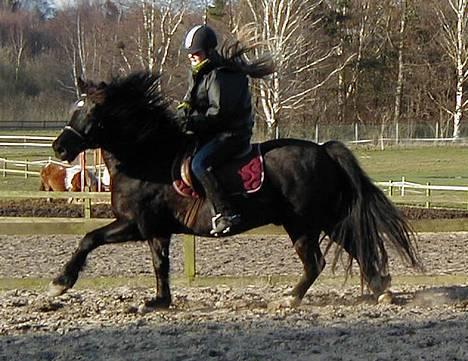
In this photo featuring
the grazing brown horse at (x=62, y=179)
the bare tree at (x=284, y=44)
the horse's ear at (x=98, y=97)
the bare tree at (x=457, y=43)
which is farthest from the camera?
the bare tree at (x=457, y=43)

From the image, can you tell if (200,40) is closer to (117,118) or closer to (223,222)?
(117,118)

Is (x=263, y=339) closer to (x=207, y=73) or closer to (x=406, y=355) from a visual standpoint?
(x=406, y=355)

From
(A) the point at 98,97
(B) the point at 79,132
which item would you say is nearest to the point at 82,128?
(B) the point at 79,132

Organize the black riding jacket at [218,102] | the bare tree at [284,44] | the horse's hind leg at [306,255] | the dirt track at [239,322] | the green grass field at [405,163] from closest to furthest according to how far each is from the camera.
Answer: the dirt track at [239,322] → the black riding jacket at [218,102] → the horse's hind leg at [306,255] → the green grass field at [405,163] → the bare tree at [284,44]

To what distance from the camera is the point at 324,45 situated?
4812 cm

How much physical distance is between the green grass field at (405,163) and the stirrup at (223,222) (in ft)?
62.0

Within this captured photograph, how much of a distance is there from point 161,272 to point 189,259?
1.34m

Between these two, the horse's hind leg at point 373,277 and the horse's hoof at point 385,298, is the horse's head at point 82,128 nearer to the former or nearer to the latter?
the horse's hind leg at point 373,277

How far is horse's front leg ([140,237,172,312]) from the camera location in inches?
300

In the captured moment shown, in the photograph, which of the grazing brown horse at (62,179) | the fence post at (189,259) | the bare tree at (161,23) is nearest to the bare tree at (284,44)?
the bare tree at (161,23)

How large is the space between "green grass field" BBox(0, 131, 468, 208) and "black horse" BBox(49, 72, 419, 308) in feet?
59.9

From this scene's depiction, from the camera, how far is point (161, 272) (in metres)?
7.77

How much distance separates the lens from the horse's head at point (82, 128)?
745 centimetres

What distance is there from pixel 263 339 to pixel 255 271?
14.3ft
